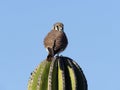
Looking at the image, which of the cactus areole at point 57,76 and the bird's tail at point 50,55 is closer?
the cactus areole at point 57,76

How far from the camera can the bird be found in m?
25.3

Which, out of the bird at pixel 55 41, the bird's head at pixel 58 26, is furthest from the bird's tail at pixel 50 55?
the bird's head at pixel 58 26

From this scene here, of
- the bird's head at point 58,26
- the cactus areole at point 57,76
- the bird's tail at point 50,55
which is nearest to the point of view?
the cactus areole at point 57,76

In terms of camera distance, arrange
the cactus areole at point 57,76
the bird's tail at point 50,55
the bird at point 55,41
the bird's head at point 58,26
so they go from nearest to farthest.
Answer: the cactus areole at point 57,76 → the bird's tail at point 50,55 → the bird at point 55,41 → the bird's head at point 58,26

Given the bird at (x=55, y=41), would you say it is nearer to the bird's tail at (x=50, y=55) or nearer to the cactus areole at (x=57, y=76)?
the bird's tail at (x=50, y=55)

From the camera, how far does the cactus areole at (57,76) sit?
22859mm

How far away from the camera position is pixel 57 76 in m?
23.2

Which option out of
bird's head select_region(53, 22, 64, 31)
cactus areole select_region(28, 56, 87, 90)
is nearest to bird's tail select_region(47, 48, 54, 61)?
cactus areole select_region(28, 56, 87, 90)

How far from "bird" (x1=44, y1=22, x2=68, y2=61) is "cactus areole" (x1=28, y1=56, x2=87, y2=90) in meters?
1.21

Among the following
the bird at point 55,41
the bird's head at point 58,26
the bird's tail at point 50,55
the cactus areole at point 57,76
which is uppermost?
the bird's head at point 58,26

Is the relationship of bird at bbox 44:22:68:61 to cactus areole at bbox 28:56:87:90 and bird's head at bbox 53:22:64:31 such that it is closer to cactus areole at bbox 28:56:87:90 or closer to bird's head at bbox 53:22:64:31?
bird's head at bbox 53:22:64:31

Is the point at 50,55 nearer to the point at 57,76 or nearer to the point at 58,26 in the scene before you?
the point at 57,76

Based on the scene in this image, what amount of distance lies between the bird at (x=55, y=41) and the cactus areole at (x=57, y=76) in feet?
3.98

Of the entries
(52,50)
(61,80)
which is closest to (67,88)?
(61,80)
